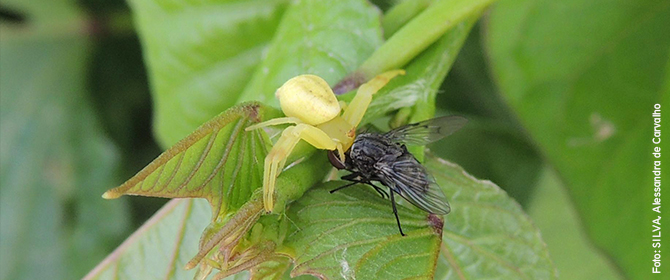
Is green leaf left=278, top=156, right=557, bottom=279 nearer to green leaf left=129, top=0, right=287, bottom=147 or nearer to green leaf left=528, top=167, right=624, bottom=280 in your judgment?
green leaf left=129, top=0, right=287, bottom=147

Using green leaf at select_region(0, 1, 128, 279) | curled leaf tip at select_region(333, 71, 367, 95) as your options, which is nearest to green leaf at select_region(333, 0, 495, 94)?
curled leaf tip at select_region(333, 71, 367, 95)

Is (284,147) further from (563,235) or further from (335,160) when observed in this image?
(563,235)

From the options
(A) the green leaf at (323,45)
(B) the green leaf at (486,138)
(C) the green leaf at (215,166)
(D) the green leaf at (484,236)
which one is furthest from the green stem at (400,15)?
(B) the green leaf at (486,138)

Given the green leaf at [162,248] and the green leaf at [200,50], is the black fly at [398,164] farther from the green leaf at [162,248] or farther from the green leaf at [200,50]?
the green leaf at [200,50]

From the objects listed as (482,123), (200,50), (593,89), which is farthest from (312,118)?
(482,123)

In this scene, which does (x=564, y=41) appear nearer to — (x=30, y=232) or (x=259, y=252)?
(x=259, y=252)
